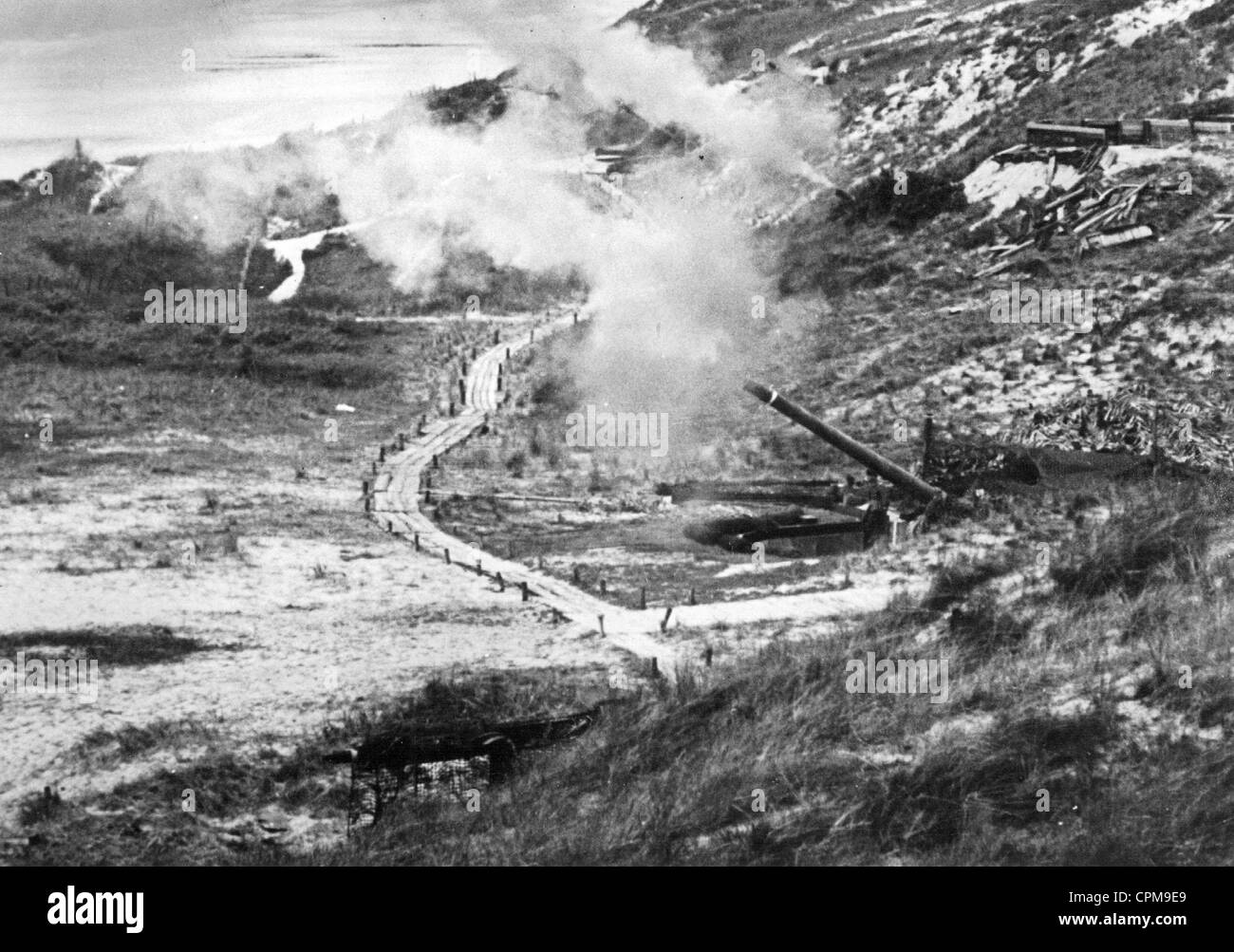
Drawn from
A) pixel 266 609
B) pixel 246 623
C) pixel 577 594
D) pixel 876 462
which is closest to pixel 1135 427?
pixel 876 462

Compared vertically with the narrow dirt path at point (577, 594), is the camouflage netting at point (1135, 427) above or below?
above

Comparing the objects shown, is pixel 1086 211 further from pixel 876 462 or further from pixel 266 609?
pixel 266 609

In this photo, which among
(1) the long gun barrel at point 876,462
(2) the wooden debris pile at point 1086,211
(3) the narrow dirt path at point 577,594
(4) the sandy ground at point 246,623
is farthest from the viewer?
(2) the wooden debris pile at point 1086,211

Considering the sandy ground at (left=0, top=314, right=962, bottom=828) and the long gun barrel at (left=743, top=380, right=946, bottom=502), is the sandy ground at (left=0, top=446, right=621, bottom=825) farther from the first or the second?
the long gun barrel at (left=743, top=380, right=946, bottom=502)

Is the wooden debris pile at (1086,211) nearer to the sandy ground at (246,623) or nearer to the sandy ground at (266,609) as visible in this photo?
the sandy ground at (266,609)

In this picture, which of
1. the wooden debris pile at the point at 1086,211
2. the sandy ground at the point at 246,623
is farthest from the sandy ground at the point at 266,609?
the wooden debris pile at the point at 1086,211
